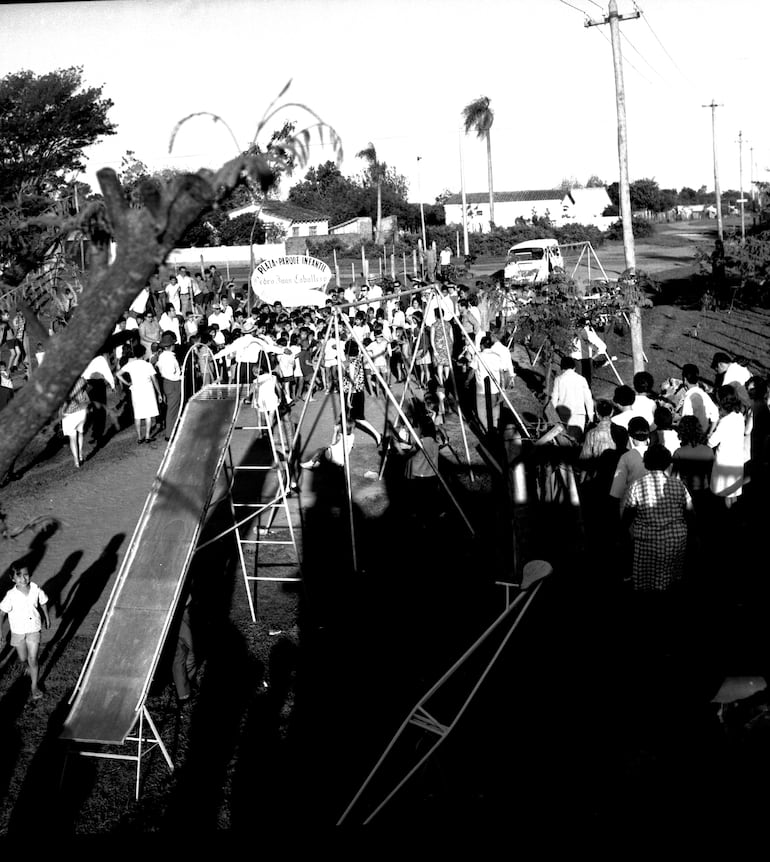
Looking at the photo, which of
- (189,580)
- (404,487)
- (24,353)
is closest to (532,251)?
(24,353)

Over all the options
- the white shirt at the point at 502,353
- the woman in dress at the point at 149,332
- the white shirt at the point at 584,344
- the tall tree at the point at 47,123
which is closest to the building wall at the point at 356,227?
the tall tree at the point at 47,123

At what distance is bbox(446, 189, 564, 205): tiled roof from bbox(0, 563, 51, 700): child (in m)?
83.9

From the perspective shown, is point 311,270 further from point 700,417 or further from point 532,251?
point 532,251

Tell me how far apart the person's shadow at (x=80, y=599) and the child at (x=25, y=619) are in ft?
1.38

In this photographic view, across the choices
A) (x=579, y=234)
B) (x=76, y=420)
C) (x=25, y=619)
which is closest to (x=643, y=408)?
(x=25, y=619)

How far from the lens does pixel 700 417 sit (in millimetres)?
10656

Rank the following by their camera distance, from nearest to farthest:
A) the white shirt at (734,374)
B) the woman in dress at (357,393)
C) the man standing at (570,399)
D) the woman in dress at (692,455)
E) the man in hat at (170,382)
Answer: the woman in dress at (692,455) < the white shirt at (734,374) < the man standing at (570,399) < the woman in dress at (357,393) < the man in hat at (170,382)

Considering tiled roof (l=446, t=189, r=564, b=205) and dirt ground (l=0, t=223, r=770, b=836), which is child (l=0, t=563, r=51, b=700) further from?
tiled roof (l=446, t=189, r=564, b=205)

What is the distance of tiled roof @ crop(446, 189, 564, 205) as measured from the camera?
9000 centimetres

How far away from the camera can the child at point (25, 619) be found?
7.71 m

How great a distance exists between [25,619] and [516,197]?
89735 millimetres

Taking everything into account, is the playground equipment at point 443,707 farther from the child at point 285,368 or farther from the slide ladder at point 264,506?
the child at point 285,368

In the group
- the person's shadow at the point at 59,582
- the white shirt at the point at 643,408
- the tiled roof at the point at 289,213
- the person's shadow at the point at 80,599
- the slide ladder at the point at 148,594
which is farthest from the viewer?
the tiled roof at the point at 289,213

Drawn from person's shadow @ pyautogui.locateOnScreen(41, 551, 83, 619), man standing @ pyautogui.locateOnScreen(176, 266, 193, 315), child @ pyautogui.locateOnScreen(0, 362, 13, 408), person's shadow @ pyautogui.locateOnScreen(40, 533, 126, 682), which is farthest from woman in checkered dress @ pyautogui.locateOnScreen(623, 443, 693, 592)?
man standing @ pyautogui.locateOnScreen(176, 266, 193, 315)
